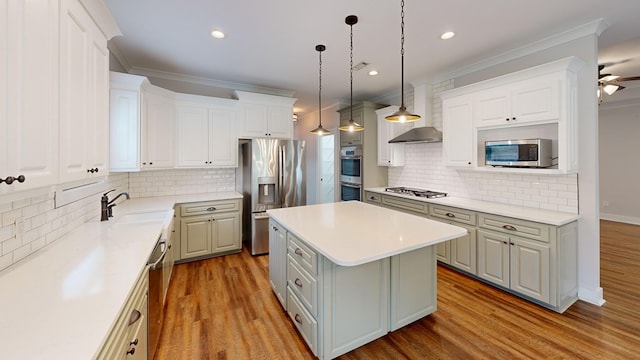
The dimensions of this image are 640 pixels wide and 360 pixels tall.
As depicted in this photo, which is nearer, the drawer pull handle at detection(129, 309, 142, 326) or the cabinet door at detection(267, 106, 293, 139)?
the drawer pull handle at detection(129, 309, 142, 326)

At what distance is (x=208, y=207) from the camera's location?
12.1 ft

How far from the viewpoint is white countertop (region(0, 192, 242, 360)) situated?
2.60ft

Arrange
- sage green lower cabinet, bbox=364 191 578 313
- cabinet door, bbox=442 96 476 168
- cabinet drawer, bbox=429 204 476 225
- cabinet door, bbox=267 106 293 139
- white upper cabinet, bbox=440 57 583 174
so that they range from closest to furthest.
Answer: sage green lower cabinet, bbox=364 191 578 313, white upper cabinet, bbox=440 57 583 174, cabinet drawer, bbox=429 204 476 225, cabinet door, bbox=442 96 476 168, cabinet door, bbox=267 106 293 139

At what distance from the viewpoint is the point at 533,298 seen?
2.54 meters

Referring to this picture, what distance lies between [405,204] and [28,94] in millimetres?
3795

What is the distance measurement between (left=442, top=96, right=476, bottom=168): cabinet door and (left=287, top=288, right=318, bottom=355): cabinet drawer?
2.69 meters

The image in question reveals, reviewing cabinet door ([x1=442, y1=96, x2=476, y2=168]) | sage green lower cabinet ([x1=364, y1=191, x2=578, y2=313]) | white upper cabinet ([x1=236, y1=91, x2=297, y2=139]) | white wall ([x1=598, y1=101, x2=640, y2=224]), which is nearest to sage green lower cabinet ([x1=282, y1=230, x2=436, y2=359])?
sage green lower cabinet ([x1=364, y1=191, x2=578, y2=313])

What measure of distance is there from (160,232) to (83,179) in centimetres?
70

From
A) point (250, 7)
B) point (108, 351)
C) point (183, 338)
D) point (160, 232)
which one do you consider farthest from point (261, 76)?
point (108, 351)

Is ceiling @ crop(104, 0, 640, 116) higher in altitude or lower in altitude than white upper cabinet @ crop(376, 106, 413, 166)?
higher

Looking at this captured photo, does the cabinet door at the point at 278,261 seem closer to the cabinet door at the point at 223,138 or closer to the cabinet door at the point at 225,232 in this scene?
the cabinet door at the point at 225,232

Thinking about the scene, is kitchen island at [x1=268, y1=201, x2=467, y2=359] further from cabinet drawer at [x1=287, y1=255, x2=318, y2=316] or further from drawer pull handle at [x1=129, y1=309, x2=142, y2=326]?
drawer pull handle at [x1=129, y1=309, x2=142, y2=326]

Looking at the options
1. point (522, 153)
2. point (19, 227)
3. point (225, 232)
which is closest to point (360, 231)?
point (19, 227)

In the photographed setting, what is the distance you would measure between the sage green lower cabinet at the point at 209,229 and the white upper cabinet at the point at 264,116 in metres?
1.18
